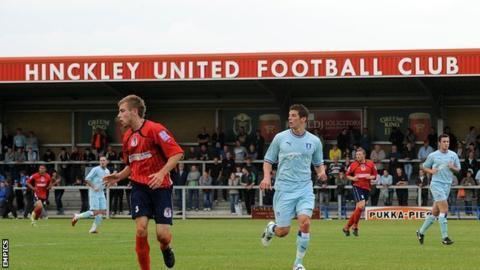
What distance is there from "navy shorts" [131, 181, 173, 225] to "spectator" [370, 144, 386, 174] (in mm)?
25311

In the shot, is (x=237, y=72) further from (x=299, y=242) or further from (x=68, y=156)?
(x=299, y=242)

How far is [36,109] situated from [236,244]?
2374 centimetres

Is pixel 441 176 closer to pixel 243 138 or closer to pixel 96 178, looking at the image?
pixel 96 178

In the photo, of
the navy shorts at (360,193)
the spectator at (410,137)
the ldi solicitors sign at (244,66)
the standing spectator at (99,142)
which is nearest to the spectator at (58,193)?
the standing spectator at (99,142)

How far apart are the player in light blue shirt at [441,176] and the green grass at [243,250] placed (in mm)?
440

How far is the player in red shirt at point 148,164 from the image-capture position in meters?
11.9

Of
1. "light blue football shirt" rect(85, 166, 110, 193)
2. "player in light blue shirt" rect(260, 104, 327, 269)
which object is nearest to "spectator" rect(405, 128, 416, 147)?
"light blue football shirt" rect(85, 166, 110, 193)

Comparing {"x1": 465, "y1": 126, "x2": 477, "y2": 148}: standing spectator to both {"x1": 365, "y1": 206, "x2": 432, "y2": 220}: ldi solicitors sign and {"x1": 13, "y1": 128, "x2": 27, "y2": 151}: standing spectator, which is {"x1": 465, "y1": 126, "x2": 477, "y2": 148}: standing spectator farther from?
{"x1": 13, "y1": 128, "x2": 27, "y2": 151}: standing spectator

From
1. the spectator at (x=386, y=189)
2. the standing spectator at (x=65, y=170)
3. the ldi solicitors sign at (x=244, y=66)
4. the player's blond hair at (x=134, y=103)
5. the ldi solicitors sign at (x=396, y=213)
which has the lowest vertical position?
the ldi solicitors sign at (x=396, y=213)

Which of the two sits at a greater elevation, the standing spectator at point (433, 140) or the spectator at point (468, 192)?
the standing spectator at point (433, 140)

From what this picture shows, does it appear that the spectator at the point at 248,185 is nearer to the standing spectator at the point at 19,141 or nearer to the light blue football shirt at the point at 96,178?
the standing spectator at the point at 19,141

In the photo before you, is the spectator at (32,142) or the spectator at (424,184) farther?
the spectator at (32,142)

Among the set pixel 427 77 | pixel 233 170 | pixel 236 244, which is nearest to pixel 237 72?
pixel 233 170

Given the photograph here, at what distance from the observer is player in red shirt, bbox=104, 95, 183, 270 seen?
1188cm
